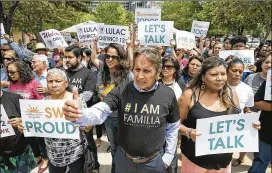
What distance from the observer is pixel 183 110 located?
9.51 feet

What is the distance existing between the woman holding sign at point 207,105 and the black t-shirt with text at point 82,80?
1.88 m

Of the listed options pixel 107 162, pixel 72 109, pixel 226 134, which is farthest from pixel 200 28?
pixel 72 109

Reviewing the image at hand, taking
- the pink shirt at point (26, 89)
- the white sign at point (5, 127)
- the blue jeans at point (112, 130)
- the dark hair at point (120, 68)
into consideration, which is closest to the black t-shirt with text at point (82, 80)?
the dark hair at point (120, 68)

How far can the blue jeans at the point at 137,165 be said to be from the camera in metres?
2.61

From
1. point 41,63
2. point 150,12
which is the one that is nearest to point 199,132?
point 41,63

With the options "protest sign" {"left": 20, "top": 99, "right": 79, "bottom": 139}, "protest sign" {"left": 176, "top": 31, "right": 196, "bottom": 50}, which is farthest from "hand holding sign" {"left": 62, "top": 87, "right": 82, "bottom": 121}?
"protest sign" {"left": 176, "top": 31, "right": 196, "bottom": 50}

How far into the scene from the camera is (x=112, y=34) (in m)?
6.30

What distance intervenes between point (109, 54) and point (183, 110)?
1.60m

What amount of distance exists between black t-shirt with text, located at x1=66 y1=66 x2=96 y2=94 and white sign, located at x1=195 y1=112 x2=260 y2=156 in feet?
7.06

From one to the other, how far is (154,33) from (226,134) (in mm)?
3747

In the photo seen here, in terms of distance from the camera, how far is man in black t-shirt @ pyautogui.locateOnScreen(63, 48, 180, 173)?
8.12ft

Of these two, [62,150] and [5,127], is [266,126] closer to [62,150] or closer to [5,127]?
[62,150]

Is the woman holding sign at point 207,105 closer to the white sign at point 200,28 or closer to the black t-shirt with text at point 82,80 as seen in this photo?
the black t-shirt with text at point 82,80

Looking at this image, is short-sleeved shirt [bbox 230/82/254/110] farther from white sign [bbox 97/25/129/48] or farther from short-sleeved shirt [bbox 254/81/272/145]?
white sign [bbox 97/25/129/48]
